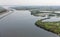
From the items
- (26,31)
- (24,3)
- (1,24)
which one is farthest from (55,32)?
(1,24)

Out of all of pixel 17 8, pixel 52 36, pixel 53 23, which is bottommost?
pixel 52 36

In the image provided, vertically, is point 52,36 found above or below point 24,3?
below

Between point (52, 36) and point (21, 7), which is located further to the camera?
point (21, 7)

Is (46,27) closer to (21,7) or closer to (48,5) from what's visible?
(48,5)
